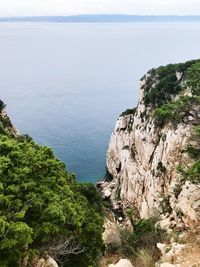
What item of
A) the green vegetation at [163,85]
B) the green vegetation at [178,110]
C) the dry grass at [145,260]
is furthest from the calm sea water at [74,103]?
the dry grass at [145,260]

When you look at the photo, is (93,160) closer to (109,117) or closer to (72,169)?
(72,169)

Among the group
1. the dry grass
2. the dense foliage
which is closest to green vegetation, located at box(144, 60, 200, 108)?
the dense foliage

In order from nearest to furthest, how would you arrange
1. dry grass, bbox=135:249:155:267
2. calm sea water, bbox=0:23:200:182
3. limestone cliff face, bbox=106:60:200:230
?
1. dry grass, bbox=135:249:155:267
2. limestone cliff face, bbox=106:60:200:230
3. calm sea water, bbox=0:23:200:182

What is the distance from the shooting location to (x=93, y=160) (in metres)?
80.0

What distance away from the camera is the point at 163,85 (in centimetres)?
5741

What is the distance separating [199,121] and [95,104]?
85705mm

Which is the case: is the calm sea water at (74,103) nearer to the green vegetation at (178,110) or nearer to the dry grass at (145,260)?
the green vegetation at (178,110)

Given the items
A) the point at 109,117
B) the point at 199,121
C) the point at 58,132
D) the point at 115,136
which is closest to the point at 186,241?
the point at 199,121

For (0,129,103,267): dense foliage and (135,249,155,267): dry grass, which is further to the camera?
(135,249,155,267): dry grass

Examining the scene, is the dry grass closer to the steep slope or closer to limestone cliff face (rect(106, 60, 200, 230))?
the steep slope

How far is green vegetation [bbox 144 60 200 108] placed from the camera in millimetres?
54969

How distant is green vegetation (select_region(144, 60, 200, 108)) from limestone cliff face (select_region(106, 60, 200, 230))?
22 cm

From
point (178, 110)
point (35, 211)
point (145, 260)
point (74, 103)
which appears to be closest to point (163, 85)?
point (178, 110)

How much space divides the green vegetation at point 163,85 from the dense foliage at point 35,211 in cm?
3191
